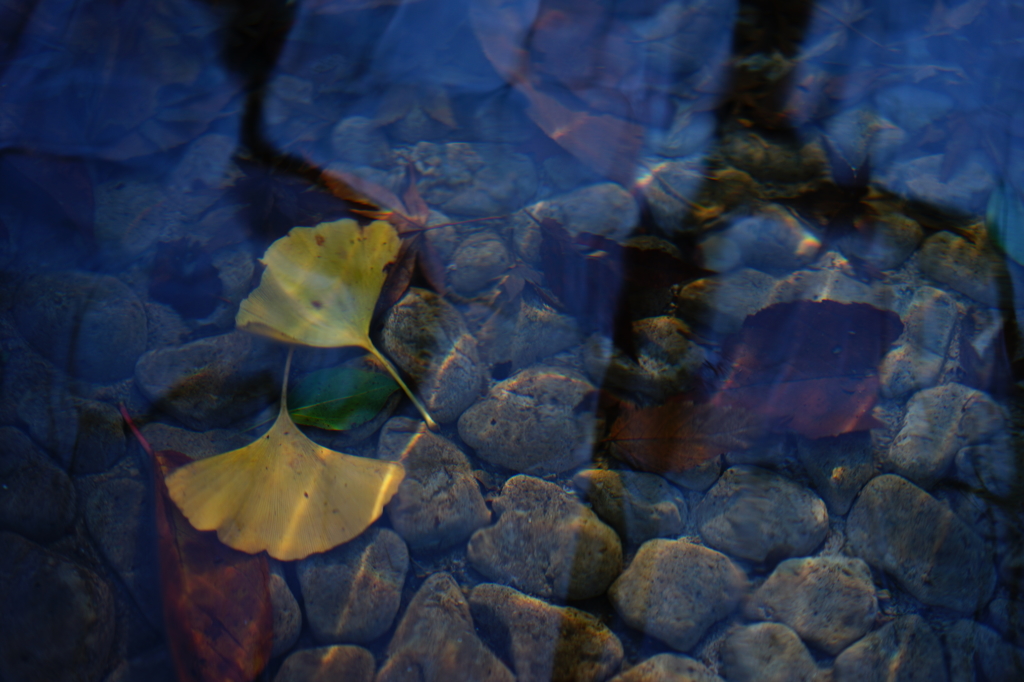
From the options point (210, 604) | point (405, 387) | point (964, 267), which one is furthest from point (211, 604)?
point (964, 267)

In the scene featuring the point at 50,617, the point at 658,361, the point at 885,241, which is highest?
the point at 885,241

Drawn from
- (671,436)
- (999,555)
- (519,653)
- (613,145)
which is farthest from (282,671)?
(613,145)

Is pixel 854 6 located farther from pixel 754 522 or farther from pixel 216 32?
pixel 216 32

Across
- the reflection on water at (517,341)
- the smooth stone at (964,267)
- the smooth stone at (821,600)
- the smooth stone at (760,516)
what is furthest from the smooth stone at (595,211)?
the smooth stone at (821,600)

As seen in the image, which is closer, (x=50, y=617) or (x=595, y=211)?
(x=50, y=617)

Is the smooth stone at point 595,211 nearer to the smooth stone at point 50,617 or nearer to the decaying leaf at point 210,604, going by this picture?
the decaying leaf at point 210,604

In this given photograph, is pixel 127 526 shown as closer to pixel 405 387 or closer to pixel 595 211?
pixel 405 387

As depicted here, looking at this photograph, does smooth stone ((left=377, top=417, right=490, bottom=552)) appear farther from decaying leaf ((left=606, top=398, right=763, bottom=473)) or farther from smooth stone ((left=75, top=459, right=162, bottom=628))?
smooth stone ((left=75, top=459, right=162, bottom=628))
